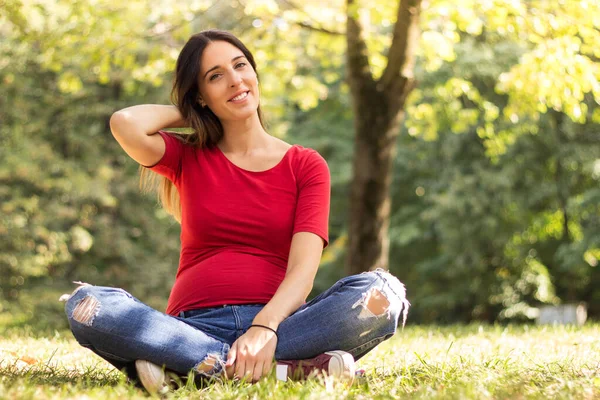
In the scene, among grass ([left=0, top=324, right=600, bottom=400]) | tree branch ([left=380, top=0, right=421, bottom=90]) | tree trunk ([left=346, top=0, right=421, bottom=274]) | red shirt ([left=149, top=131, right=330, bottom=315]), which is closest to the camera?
grass ([left=0, top=324, right=600, bottom=400])

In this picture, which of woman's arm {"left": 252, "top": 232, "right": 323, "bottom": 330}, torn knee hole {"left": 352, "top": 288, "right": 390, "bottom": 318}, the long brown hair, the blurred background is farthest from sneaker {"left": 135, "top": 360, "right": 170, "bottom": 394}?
the blurred background

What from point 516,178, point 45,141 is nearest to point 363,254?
point 516,178

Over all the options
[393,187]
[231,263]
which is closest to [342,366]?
[231,263]

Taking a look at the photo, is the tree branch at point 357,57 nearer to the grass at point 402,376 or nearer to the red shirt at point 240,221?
the grass at point 402,376

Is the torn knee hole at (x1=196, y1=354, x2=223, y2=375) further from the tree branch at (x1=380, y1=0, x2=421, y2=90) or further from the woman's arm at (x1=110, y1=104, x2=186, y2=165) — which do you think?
the tree branch at (x1=380, y1=0, x2=421, y2=90)

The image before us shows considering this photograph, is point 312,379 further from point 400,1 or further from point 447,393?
point 400,1

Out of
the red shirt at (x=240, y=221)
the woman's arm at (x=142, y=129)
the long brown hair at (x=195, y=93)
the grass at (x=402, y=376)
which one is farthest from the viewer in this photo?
the long brown hair at (x=195, y=93)

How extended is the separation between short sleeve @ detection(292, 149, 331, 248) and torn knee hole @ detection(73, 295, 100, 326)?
917 millimetres

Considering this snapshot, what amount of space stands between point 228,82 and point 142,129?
470 millimetres

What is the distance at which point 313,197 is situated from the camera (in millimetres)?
3529

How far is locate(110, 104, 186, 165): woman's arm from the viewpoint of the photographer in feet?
11.7

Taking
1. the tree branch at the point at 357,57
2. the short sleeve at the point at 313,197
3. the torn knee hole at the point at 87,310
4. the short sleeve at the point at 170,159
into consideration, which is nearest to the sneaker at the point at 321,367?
the short sleeve at the point at 313,197

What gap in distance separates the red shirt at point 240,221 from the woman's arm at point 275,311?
0.09 m

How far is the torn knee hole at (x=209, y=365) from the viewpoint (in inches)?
123
